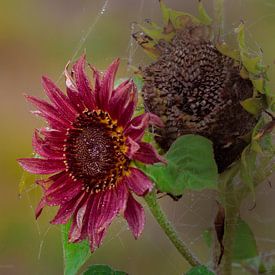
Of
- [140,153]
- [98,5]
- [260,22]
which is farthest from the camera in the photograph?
[98,5]

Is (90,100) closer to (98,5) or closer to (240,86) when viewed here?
(240,86)

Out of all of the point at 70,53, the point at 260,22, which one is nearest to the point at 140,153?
the point at 260,22

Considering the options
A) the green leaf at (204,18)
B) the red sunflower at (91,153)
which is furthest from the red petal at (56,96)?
the green leaf at (204,18)

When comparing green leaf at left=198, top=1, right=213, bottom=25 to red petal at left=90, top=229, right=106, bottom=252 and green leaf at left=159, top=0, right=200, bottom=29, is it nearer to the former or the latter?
green leaf at left=159, top=0, right=200, bottom=29

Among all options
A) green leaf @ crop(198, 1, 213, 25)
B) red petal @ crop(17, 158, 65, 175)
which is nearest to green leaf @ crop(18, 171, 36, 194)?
red petal @ crop(17, 158, 65, 175)

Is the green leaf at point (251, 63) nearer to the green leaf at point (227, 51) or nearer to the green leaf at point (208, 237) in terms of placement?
the green leaf at point (227, 51)

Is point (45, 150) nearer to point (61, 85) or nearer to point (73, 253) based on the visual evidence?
point (73, 253)
